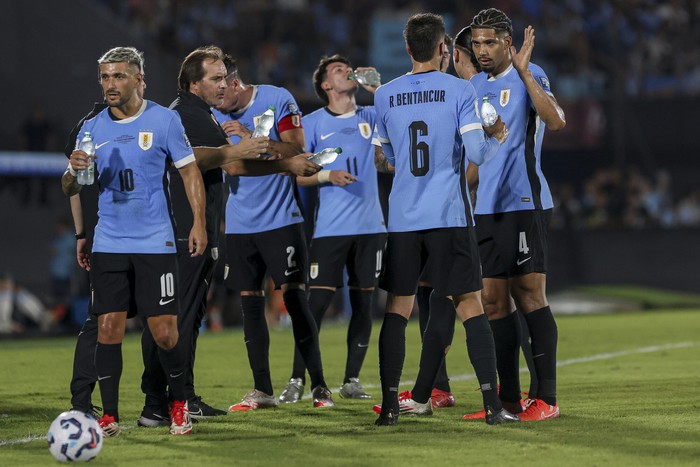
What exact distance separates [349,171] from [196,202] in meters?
2.66

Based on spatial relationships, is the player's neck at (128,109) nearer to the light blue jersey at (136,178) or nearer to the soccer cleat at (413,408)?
the light blue jersey at (136,178)

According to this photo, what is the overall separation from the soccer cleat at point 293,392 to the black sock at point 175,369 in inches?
71.9

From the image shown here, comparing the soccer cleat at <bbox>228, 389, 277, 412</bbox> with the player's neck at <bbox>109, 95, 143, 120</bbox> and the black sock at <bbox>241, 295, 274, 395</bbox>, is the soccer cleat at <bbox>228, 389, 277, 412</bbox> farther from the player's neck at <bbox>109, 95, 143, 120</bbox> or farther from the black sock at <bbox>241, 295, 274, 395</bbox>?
the player's neck at <bbox>109, 95, 143, 120</bbox>

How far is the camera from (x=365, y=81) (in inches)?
351

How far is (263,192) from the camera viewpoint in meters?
8.59

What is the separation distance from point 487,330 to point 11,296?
11024mm

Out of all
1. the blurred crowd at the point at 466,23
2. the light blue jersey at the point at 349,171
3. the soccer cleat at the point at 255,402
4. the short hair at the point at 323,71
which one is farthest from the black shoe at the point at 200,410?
the blurred crowd at the point at 466,23

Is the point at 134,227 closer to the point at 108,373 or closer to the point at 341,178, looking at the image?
the point at 108,373

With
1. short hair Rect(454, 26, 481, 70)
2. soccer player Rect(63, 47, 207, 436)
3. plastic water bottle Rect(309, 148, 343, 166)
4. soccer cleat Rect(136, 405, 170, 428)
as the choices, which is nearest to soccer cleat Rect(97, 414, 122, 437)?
soccer player Rect(63, 47, 207, 436)

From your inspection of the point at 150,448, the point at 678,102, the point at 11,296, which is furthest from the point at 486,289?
the point at 678,102

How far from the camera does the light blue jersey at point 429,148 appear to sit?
22.3 feet

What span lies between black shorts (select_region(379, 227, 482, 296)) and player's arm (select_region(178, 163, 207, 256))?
1.07 meters

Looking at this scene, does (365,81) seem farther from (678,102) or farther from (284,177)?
(678,102)

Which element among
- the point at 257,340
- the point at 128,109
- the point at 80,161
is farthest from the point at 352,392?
the point at 80,161
